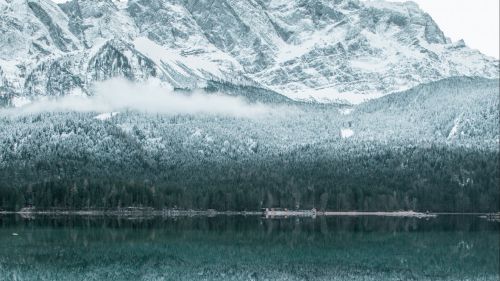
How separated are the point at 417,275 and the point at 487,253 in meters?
24.5

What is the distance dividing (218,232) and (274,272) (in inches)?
2094

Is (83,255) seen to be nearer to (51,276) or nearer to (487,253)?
(51,276)

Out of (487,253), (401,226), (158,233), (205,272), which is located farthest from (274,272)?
(401,226)

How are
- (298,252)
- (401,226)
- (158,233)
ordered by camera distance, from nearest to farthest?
(298,252) → (158,233) → (401,226)

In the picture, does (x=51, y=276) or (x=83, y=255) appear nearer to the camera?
(x=51, y=276)

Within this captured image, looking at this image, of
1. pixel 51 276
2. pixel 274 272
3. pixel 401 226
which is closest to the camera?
pixel 51 276

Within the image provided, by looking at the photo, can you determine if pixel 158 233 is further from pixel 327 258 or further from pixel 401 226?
pixel 401 226

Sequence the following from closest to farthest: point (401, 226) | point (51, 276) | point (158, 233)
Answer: point (51, 276), point (158, 233), point (401, 226)

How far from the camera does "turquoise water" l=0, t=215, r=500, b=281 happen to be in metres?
96.1

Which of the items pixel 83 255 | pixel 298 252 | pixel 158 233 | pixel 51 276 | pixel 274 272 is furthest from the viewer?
pixel 158 233

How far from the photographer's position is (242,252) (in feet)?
380

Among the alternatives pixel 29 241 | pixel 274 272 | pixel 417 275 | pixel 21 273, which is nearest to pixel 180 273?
pixel 274 272

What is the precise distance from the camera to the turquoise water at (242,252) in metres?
96.1

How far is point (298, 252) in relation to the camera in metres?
118
